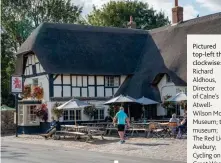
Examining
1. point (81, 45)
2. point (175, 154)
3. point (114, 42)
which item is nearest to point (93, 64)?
point (81, 45)

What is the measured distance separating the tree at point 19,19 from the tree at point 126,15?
7130 millimetres

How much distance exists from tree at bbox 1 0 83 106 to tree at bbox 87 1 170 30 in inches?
281

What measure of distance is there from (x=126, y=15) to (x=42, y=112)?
95.4ft

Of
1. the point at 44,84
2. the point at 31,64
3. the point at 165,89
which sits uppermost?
the point at 31,64

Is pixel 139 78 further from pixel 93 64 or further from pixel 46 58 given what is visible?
pixel 46 58

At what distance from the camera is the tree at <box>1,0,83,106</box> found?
1863 inches

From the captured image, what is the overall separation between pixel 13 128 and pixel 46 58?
843 cm

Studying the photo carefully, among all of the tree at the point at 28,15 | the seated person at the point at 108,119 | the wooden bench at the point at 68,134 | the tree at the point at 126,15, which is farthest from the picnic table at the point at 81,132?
the tree at the point at 126,15

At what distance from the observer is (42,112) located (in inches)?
1165

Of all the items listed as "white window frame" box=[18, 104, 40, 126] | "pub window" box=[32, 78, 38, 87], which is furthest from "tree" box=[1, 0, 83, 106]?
"white window frame" box=[18, 104, 40, 126]

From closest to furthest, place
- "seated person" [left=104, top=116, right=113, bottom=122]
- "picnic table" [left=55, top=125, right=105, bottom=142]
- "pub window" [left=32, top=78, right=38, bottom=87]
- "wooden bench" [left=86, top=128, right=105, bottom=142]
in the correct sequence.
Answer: "wooden bench" [left=86, top=128, right=105, bottom=142]
"picnic table" [left=55, top=125, right=105, bottom=142]
"seated person" [left=104, top=116, right=113, bottom=122]
"pub window" [left=32, top=78, right=38, bottom=87]

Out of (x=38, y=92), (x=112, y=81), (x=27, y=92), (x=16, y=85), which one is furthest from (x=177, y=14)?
(x=16, y=85)

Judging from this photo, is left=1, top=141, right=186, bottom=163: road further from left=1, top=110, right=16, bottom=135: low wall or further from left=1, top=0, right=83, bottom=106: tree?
left=1, top=0, right=83, bottom=106: tree

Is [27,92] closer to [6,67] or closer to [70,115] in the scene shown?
[70,115]
